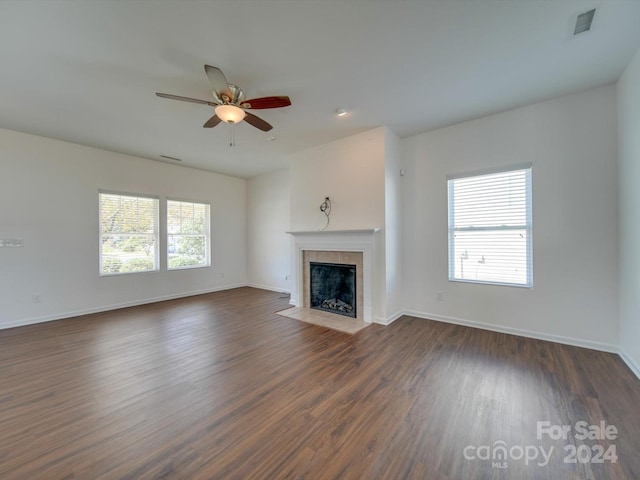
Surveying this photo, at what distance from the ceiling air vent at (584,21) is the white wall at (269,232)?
494 centimetres

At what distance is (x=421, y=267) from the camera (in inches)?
161

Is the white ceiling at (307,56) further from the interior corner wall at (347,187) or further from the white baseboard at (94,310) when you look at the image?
the white baseboard at (94,310)

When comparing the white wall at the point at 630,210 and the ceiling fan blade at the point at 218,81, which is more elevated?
the ceiling fan blade at the point at 218,81

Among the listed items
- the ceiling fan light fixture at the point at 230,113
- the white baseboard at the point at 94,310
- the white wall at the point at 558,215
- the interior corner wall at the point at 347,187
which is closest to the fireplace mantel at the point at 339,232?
the interior corner wall at the point at 347,187

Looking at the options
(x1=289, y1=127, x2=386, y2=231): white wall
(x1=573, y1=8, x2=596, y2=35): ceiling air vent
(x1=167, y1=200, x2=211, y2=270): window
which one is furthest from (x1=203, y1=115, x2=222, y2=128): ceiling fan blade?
(x1=167, y1=200, x2=211, y2=270): window

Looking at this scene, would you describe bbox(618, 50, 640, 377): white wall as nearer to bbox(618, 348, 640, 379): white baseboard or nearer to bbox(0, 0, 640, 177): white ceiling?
bbox(618, 348, 640, 379): white baseboard

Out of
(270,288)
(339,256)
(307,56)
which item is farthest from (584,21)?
(270,288)

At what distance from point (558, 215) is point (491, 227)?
69 cm

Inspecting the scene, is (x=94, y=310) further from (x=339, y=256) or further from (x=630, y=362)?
(x=630, y=362)

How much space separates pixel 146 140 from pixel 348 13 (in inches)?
154

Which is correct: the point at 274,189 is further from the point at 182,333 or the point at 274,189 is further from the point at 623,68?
the point at 623,68

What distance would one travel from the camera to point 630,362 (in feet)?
8.23

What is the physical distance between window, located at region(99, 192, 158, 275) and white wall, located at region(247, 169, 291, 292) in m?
2.24

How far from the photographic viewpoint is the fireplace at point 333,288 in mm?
4201
